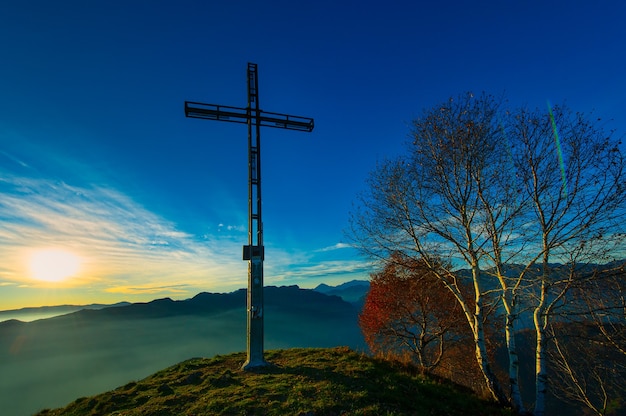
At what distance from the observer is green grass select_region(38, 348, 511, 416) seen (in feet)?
28.6

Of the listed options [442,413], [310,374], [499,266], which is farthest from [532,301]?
[310,374]

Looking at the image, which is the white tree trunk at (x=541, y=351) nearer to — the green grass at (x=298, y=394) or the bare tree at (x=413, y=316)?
the green grass at (x=298, y=394)

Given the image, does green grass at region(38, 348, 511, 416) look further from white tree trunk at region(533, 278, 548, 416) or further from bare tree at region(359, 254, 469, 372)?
bare tree at region(359, 254, 469, 372)

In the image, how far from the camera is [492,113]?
11.9m

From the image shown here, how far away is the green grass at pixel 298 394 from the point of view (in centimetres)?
871

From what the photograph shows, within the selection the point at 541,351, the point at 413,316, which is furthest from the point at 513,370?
the point at 413,316

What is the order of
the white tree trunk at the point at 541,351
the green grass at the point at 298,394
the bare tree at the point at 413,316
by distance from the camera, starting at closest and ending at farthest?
1. the green grass at the point at 298,394
2. the white tree trunk at the point at 541,351
3. the bare tree at the point at 413,316

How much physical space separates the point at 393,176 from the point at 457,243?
13.5 feet

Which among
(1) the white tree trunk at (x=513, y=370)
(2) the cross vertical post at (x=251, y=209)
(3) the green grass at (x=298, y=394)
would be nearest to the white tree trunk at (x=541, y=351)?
(1) the white tree trunk at (x=513, y=370)

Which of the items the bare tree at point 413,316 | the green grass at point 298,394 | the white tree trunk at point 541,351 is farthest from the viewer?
the bare tree at point 413,316

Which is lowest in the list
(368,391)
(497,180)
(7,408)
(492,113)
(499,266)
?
(7,408)

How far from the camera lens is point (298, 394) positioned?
9445mm

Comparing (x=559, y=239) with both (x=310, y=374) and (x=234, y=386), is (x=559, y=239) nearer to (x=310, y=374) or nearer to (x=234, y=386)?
(x=310, y=374)

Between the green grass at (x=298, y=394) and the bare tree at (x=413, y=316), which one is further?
the bare tree at (x=413, y=316)
